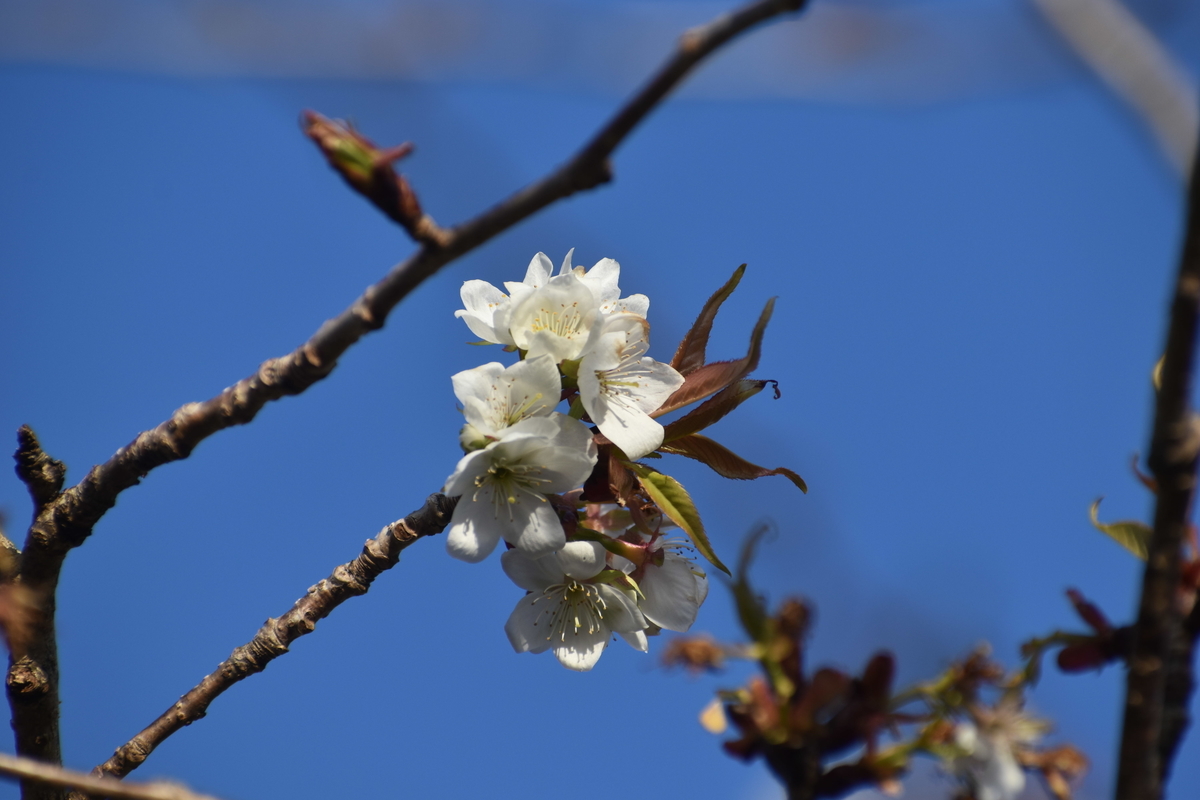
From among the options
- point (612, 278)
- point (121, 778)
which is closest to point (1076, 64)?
point (612, 278)

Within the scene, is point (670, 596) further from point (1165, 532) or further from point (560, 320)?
point (1165, 532)

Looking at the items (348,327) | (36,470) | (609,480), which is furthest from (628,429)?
(36,470)

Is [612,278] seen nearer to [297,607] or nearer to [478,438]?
[478,438]

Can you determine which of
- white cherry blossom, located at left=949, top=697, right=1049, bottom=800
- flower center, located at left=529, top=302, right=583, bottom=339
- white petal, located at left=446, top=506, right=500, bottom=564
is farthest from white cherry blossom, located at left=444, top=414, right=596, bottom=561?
white cherry blossom, located at left=949, top=697, right=1049, bottom=800

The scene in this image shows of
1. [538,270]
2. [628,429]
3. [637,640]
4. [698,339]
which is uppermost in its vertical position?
[538,270]

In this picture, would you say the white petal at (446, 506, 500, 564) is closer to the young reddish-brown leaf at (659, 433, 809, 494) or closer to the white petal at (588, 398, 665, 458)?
the white petal at (588, 398, 665, 458)
